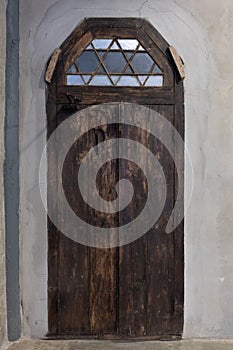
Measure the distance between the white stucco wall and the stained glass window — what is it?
17 centimetres

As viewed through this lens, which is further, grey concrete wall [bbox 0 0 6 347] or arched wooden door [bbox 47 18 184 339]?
arched wooden door [bbox 47 18 184 339]

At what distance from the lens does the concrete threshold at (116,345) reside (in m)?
2.14

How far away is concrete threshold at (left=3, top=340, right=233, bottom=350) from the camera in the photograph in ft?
7.03

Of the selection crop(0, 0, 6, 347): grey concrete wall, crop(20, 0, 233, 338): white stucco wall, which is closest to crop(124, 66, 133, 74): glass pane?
crop(20, 0, 233, 338): white stucco wall

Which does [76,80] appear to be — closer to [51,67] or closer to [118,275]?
[51,67]

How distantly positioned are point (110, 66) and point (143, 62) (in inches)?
7.9

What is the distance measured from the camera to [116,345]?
85.4 inches

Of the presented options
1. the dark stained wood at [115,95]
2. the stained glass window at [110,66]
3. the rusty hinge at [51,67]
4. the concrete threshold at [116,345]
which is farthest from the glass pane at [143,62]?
the concrete threshold at [116,345]

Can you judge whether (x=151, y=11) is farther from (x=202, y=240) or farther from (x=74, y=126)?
(x=202, y=240)

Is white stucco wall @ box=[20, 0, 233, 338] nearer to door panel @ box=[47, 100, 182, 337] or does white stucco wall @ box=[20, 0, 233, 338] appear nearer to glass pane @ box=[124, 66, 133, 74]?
door panel @ box=[47, 100, 182, 337]

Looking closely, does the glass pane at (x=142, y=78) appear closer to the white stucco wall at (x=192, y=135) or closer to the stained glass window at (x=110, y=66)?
the stained glass window at (x=110, y=66)

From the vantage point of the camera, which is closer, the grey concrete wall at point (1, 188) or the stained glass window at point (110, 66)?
the grey concrete wall at point (1, 188)

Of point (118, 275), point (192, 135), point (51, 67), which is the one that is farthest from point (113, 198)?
point (51, 67)

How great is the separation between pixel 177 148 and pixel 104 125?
46 centimetres
